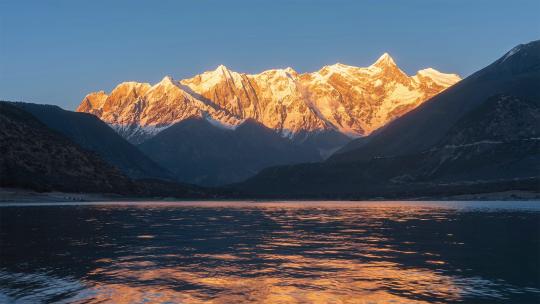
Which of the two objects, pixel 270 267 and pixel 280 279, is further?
pixel 270 267

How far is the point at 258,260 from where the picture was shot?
51938 millimetres

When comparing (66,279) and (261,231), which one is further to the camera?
(261,231)

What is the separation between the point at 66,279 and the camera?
41688mm

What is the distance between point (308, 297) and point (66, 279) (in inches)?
685

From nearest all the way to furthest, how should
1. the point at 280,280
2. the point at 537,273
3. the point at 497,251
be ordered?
1. the point at 280,280
2. the point at 537,273
3. the point at 497,251

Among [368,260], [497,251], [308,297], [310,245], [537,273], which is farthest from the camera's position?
[310,245]

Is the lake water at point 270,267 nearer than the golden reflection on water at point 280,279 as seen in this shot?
No

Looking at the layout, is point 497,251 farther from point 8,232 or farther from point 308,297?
point 8,232

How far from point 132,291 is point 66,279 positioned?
6994 millimetres

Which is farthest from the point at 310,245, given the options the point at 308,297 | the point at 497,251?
the point at 308,297

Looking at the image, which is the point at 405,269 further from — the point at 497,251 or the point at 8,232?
the point at 8,232

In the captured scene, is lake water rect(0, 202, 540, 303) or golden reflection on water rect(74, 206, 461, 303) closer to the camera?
golden reflection on water rect(74, 206, 461, 303)

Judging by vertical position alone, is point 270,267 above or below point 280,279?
above

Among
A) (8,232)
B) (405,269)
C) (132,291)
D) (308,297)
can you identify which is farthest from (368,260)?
(8,232)
